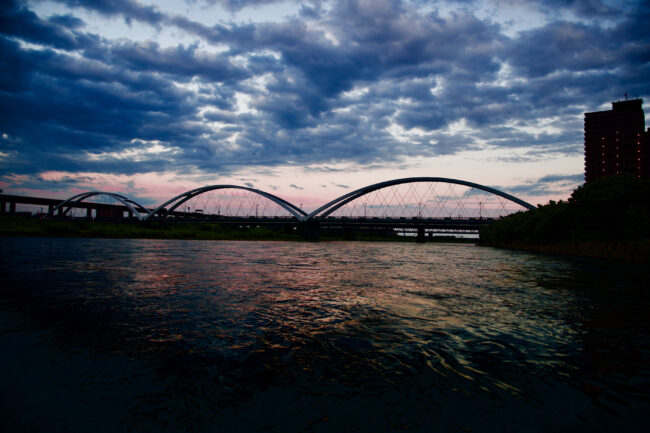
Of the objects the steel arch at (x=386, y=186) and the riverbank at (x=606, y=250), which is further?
the steel arch at (x=386, y=186)

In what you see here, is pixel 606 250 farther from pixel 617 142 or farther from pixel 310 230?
pixel 617 142

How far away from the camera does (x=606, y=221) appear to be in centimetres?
4041

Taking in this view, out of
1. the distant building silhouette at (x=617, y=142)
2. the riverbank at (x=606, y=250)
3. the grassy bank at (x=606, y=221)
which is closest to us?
the riverbank at (x=606, y=250)

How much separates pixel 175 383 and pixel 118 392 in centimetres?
65

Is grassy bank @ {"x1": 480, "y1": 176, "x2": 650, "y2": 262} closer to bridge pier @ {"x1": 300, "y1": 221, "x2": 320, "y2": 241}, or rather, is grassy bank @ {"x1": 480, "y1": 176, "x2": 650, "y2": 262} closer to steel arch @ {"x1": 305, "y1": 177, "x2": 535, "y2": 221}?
steel arch @ {"x1": 305, "y1": 177, "x2": 535, "y2": 221}

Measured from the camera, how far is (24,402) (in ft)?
13.6

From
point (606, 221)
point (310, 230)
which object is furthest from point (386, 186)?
point (606, 221)

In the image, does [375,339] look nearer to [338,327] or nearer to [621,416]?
[338,327]

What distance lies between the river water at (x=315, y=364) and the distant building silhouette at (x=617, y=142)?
478 ft

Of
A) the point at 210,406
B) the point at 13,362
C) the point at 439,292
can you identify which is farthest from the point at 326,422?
the point at 439,292

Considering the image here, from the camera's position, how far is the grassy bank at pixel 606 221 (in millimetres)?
35062

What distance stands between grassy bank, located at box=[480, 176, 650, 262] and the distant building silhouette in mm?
94740

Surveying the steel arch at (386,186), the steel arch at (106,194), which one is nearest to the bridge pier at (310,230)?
the steel arch at (386,186)

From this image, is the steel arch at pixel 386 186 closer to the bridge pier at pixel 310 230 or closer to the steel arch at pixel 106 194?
the bridge pier at pixel 310 230
